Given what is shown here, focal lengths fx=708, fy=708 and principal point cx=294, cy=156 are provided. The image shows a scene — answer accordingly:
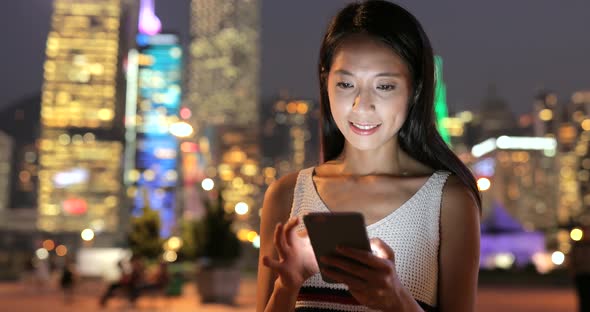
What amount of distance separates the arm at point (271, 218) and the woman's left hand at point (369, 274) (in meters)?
0.52

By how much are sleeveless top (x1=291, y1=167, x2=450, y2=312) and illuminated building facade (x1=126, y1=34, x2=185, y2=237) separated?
127964 millimetres

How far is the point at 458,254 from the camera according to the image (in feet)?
6.31

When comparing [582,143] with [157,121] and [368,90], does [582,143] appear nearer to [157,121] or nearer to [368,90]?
[157,121]

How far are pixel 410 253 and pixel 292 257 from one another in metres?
0.35

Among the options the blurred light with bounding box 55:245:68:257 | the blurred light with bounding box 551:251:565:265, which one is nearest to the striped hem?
the blurred light with bounding box 551:251:565:265

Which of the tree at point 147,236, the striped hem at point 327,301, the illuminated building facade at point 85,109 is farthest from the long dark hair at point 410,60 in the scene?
the illuminated building facade at point 85,109

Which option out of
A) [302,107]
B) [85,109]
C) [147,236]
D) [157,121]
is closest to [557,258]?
[147,236]

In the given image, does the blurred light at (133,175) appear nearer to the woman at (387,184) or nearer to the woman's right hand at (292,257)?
the woman at (387,184)

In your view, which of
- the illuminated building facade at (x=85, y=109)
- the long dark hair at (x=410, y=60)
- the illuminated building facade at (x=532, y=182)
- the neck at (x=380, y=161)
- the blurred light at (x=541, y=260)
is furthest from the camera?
the illuminated building facade at (x=85, y=109)

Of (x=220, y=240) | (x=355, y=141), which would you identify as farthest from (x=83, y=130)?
(x=355, y=141)

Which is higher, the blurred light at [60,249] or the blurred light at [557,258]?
the blurred light at [557,258]

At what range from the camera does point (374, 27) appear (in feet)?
6.66

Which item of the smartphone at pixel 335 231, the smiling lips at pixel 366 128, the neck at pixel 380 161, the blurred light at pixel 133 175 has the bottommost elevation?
the blurred light at pixel 133 175

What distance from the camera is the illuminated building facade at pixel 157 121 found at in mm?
130250
